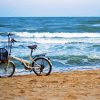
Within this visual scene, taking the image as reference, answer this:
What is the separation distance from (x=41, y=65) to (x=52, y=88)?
197cm

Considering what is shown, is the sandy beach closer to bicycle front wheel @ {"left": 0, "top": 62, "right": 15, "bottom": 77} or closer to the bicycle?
the bicycle

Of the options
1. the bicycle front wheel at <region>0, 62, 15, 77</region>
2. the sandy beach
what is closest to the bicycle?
the bicycle front wheel at <region>0, 62, 15, 77</region>

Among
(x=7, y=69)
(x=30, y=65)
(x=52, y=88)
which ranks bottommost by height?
(x=52, y=88)

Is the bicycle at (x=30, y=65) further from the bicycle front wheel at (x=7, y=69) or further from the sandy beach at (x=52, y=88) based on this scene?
the sandy beach at (x=52, y=88)

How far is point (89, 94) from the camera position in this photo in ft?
20.7

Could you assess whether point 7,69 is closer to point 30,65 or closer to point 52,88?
point 30,65

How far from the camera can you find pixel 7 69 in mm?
8875

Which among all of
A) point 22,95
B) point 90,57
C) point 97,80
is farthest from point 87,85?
point 90,57

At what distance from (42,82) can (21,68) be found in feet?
10.7

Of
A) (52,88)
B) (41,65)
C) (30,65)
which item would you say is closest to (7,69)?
(30,65)

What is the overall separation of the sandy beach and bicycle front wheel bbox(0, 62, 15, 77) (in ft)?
2.20

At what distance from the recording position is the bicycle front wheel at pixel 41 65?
8867mm

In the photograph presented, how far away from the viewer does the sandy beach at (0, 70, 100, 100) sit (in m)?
6.19

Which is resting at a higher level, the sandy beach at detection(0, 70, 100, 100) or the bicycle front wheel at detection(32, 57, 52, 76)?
the bicycle front wheel at detection(32, 57, 52, 76)
